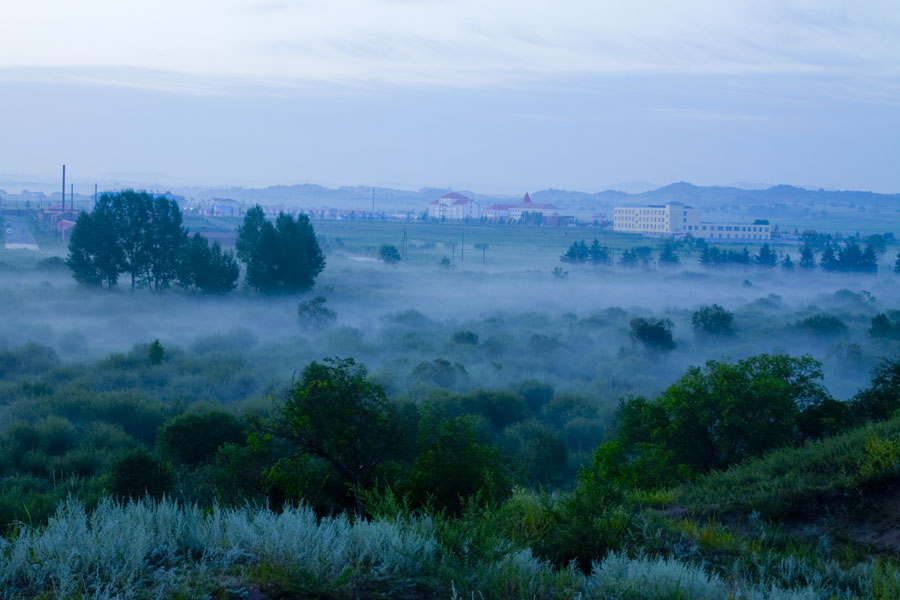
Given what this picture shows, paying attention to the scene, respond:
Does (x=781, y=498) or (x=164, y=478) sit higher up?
(x=781, y=498)

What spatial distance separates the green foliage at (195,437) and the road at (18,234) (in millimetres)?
77050

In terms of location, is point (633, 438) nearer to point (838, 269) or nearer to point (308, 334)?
point (308, 334)

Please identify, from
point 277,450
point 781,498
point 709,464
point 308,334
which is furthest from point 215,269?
point 781,498

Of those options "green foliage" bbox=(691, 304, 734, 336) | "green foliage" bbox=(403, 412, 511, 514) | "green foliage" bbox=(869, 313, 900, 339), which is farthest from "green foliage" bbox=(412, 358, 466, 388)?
"green foliage" bbox=(869, 313, 900, 339)

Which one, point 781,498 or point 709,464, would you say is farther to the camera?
point 709,464

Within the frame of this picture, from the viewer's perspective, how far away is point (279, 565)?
5.86 m

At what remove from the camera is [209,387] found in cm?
2905

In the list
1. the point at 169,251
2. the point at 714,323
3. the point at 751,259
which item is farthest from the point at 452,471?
the point at 751,259

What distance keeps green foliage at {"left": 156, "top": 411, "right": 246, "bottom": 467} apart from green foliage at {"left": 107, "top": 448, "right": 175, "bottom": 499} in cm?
405

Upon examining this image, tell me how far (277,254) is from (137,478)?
125ft

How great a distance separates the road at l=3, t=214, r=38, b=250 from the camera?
89188 millimetres

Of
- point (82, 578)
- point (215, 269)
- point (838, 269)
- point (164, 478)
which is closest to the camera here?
point (82, 578)

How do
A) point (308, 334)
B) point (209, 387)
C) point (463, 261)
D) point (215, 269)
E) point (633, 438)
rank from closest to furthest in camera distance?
point (633, 438)
point (209, 387)
point (308, 334)
point (215, 269)
point (463, 261)

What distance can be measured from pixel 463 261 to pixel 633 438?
8042 centimetres
